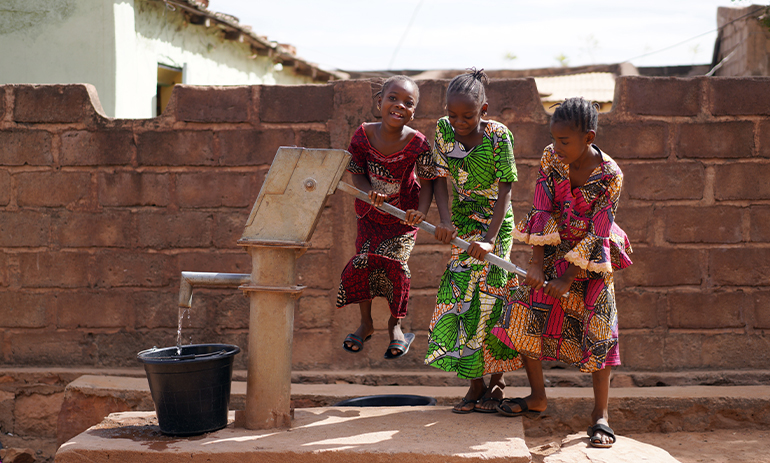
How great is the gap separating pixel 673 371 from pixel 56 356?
4131mm

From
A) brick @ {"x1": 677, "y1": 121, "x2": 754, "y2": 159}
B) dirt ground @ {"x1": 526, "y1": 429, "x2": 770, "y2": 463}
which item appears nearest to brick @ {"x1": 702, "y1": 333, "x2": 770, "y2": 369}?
dirt ground @ {"x1": 526, "y1": 429, "x2": 770, "y2": 463}

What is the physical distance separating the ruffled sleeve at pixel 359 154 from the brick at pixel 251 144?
1.13 metres

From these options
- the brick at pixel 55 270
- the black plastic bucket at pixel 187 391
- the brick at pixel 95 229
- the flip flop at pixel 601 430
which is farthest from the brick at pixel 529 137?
the brick at pixel 55 270

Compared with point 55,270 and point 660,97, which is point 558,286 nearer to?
point 660,97

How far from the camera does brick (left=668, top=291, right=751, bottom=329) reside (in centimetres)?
414

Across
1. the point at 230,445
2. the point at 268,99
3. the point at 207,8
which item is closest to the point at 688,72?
the point at 207,8

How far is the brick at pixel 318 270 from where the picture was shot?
427cm

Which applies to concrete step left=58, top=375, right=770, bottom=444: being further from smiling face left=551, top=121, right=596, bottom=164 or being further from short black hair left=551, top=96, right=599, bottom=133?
short black hair left=551, top=96, right=599, bottom=133

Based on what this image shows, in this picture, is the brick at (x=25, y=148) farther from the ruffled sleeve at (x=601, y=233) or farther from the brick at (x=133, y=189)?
the ruffled sleeve at (x=601, y=233)

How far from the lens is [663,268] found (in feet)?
13.6

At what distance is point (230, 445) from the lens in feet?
8.86

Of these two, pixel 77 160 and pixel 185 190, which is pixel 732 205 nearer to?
pixel 185 190

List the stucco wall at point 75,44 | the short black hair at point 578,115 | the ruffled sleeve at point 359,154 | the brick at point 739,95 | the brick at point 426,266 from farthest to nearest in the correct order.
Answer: the stucco wall at point 75,44 → the brick at point 426,266 → the brick at point 739,95 → the ruffled sleeve at point 359,154 → the short black hair at point 578,115

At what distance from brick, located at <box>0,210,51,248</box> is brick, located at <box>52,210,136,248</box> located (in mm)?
84
